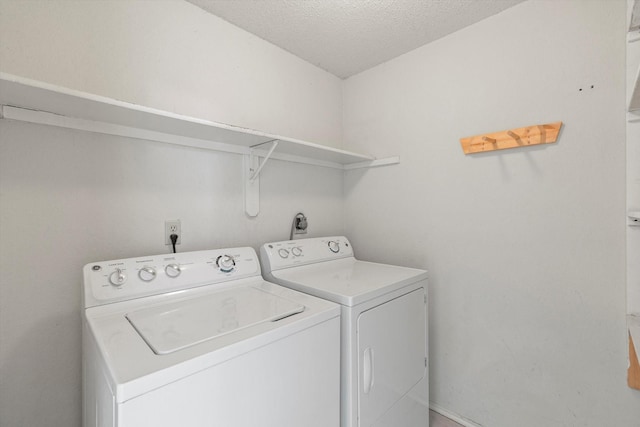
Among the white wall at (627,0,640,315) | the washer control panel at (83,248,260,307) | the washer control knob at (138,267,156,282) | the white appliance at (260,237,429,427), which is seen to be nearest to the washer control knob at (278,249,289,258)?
the white appliance at (260,237,429,427)

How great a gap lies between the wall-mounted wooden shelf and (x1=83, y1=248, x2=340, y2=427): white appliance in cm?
126

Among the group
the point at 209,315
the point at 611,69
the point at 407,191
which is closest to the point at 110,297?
the point at 209,315

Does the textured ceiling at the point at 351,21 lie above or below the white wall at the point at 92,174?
above

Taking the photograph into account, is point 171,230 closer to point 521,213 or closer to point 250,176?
point 250,176

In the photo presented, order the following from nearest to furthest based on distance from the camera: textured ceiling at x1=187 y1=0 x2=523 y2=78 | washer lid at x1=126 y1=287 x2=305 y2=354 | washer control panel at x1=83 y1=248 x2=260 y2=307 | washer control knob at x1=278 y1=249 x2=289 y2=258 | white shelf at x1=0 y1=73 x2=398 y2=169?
washer lid at x1=126 y1=287 x2=305 y2=354 → white shelf at x1=0 y1=73 x2=398 y2=169 → washer control panel at x1=83 y1=248 x2=260 y2=307 → textured ceiling at x1=187 y1=0 x2=523 y2=78 → washer control knob at x1=278 y1=249 x2=289 y2=258

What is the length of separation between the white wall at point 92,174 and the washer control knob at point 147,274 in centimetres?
22

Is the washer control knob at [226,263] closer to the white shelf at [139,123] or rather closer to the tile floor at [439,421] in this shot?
the white shelf at [139,123]

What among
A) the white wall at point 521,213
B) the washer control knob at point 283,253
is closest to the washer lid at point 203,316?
the washer control knob at point 283,253

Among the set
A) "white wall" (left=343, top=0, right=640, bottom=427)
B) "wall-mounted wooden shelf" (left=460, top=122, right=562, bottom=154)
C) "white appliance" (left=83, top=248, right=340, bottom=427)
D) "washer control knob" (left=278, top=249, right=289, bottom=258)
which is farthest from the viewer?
"washer control knob" (left=278, top=249, right=289, bottom=258)

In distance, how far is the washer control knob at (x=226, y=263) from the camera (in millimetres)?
1366

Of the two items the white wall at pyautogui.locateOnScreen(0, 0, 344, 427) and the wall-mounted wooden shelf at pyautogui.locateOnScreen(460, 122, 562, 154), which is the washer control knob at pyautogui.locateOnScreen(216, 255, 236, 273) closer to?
the white wall at pyautogui.locateOnScreen(0, 0, 344, 427)

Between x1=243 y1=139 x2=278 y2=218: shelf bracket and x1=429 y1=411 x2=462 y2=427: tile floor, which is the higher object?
x1=243 y1=139 x2=278 y2=218: shelf bracket

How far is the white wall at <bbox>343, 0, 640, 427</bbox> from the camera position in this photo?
4.17 ft

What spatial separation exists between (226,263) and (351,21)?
154 cm
